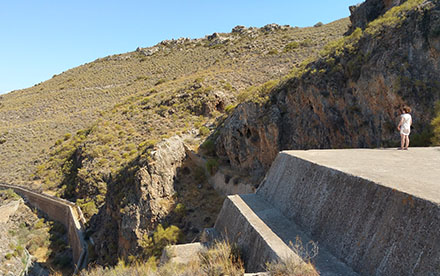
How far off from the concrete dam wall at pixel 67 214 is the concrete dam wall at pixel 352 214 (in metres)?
17.0

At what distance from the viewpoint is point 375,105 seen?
34.2ft

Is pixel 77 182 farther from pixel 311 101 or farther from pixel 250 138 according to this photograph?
pixel 311 101

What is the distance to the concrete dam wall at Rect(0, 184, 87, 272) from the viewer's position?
20.0 meters

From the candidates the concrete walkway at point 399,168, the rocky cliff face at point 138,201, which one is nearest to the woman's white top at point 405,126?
the concrete walkway at point 399,168

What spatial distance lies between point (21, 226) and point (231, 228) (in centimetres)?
2589

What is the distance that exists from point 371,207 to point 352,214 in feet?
1.05

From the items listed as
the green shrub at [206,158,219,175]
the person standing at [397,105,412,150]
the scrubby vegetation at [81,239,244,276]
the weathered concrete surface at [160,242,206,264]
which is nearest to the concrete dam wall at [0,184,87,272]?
the green shrub at [206,158,219,175]

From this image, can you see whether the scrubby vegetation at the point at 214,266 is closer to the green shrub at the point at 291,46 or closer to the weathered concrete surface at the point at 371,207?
the weathered concrete surface at the point at 371,207

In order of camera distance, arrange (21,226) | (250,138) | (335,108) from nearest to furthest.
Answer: (335,108) → (250,138) → (21,226)

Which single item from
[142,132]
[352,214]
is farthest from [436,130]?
[142,132]

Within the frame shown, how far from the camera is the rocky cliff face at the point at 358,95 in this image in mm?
9258

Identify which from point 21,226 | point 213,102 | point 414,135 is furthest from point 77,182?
point 414,135

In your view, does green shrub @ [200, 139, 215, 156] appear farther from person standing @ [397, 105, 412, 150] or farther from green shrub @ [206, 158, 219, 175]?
person standing @ [397, 105, 412, 150]

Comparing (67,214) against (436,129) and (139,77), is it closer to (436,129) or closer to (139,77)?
(436,129)
